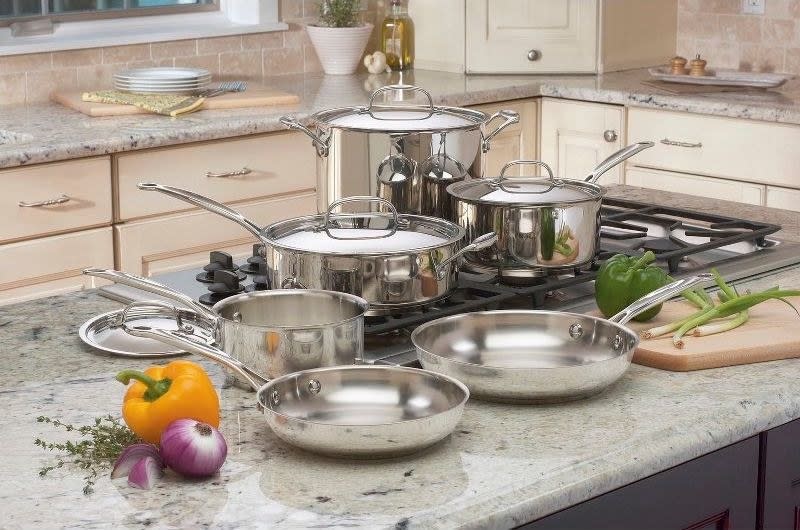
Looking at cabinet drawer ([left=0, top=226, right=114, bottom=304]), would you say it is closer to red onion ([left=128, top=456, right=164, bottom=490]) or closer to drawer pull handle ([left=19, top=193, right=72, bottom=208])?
drawer pull handle ([left=19, top=193, right=72, bottom=208])

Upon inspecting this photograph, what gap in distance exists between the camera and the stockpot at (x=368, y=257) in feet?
5.70

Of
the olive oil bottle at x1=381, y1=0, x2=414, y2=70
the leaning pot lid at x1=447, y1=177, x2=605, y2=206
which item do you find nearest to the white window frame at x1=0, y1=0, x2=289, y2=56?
the olive oil bottle at x1=381, y1=0, x2=414, y2=70

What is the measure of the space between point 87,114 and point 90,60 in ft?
1.52

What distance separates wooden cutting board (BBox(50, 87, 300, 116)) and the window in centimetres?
32

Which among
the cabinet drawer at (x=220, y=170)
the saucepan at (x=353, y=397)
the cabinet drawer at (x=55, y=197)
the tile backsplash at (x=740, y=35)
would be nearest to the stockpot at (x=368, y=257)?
the saucepan at (x=353, y=397)

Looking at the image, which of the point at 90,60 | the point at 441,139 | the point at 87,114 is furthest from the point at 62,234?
the point at 441,139

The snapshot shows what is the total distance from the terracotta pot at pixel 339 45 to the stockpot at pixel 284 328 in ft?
9.52

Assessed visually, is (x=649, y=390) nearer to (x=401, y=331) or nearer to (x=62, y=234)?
(x=401, y=331)

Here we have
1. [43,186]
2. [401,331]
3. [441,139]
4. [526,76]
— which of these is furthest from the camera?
[526,76]

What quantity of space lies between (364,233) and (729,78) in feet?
8.70

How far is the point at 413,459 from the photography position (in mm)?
1421

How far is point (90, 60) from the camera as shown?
414 centimetres

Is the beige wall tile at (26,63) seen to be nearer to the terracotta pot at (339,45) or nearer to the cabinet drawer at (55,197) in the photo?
the cabinet drawer at (55,197)

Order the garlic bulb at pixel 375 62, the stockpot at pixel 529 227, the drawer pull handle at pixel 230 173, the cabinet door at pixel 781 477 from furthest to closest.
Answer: the garlic bulb at pixel 375 62 → the drawer pull handle at pixel 230 173 → the stockpot at pixel 529 227 → the cabinet door at pixel 781 477
